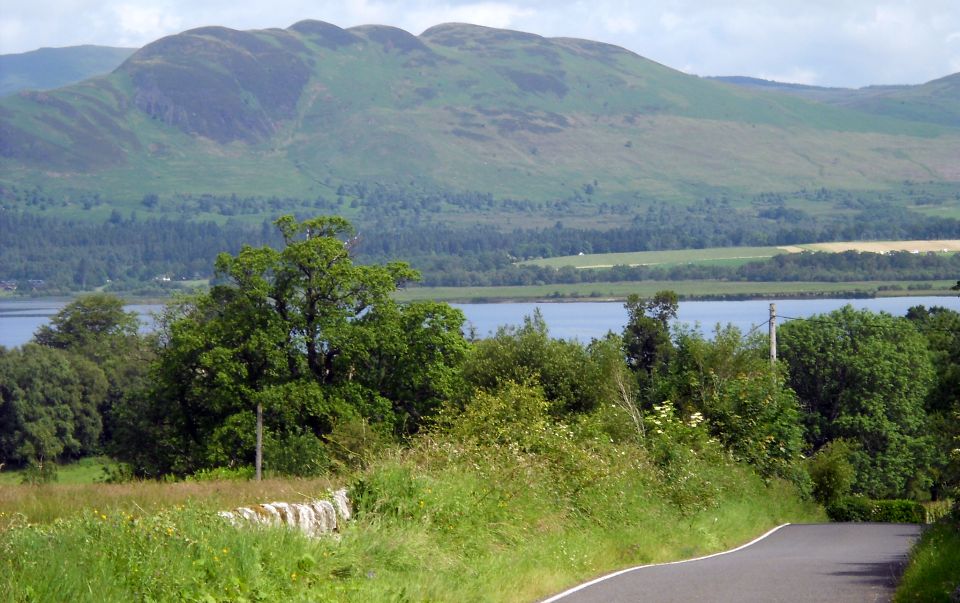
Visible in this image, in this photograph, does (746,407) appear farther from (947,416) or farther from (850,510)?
(947,416)

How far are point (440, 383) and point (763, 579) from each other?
38.2m

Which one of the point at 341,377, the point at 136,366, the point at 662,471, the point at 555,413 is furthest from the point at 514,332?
the point at 136,366

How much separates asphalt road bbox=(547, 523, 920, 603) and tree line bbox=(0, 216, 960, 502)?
631cm

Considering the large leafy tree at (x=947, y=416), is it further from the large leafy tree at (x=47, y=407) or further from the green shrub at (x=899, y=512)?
the large leafy tree at (x=47, y=407)

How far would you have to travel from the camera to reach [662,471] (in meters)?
23.0

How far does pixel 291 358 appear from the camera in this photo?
2053 inches

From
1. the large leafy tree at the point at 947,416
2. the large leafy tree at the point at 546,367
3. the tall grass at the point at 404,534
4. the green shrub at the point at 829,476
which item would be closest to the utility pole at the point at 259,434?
the large leafy tree at the point at 546,367

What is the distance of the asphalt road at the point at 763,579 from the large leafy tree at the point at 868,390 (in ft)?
153

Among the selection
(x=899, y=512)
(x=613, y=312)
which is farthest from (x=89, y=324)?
(x=899, y=512)

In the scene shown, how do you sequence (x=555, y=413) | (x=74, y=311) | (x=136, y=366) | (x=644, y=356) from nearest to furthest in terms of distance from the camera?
(x=555, y=413) < (x=644, y=356) < (x=136, y=366) < (x=74, y=311)

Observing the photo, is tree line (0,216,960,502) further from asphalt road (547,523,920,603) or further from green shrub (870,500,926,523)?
asphalt road (547,523,920,603)

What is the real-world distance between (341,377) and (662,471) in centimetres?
3076

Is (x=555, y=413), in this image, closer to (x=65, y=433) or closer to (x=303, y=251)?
(x=303, y=251)

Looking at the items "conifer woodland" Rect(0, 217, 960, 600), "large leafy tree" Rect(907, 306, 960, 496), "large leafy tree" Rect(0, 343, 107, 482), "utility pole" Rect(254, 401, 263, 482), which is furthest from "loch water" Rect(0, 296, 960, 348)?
"large leafy tree" Rect(907, 306, 960, 496)
